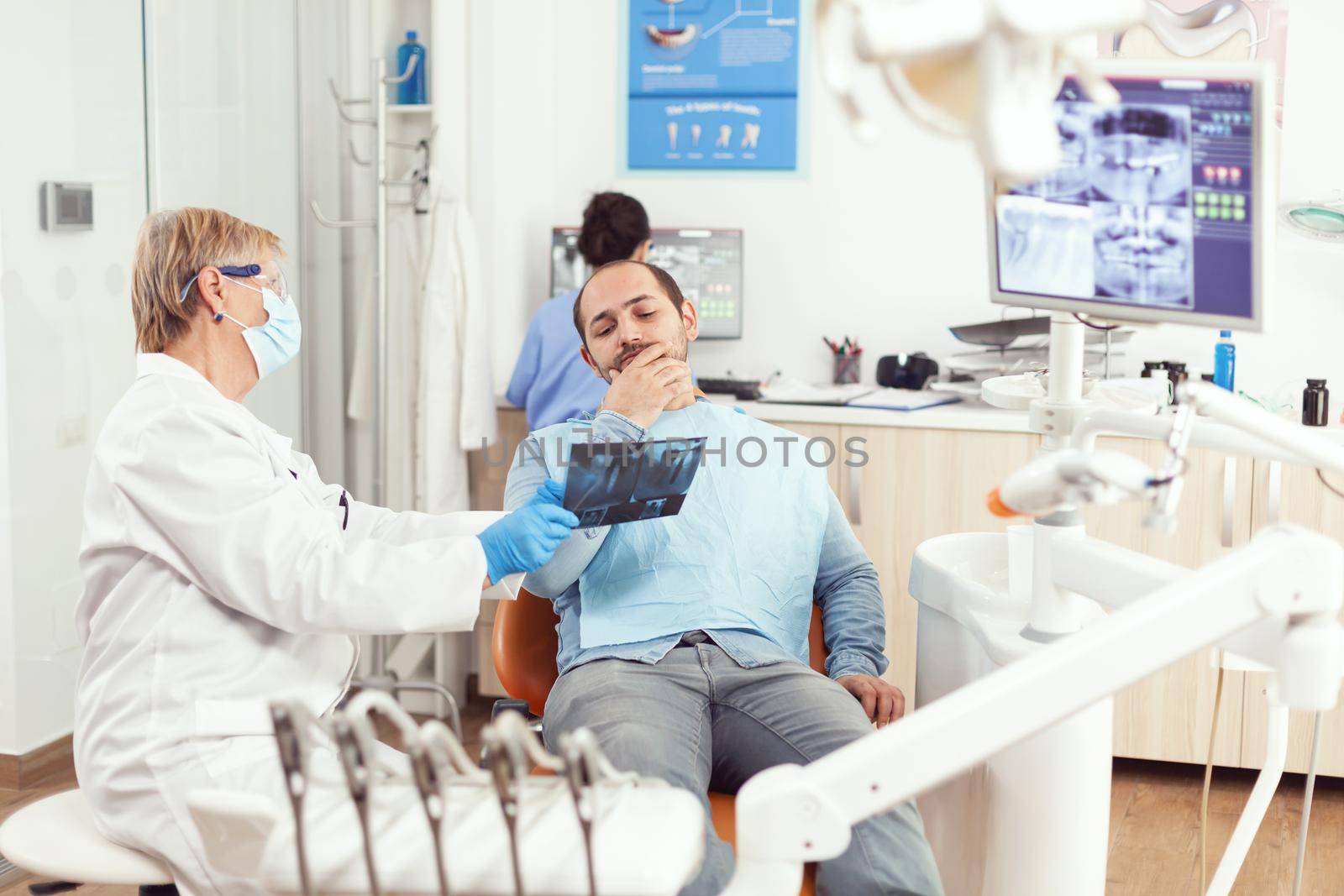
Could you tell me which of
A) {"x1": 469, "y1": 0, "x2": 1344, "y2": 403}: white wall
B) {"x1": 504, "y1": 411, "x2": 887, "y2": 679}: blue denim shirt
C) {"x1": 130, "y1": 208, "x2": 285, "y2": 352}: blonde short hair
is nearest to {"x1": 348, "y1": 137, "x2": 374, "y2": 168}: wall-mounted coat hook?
{"x1": 469, "y1": 0, "x2": 1344, "y2": 403}: white wall

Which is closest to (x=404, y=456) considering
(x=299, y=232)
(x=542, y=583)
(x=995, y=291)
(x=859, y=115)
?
(x=299, y=232)

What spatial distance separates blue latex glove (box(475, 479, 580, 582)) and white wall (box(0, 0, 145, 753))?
155cm

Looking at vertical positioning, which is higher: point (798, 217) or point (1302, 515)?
point (798, 217)

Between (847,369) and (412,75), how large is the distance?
1442 mm

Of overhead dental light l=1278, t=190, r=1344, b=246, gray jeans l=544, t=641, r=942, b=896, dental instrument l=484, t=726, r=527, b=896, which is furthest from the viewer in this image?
overhead dental light l=1278, t=190, r=1344, b=246

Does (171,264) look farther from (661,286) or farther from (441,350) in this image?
(441,350)

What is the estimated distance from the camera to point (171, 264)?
1.59 metres

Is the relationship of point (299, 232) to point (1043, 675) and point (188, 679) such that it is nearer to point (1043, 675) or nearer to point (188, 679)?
point (188, 679)

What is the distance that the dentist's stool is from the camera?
1.35 meters

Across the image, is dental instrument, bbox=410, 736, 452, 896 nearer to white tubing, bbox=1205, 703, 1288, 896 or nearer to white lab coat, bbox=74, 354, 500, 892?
white lab coat, bbox=74, 354, 500, 892

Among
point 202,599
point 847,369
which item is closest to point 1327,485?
point 847,369

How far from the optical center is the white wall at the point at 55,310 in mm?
2578

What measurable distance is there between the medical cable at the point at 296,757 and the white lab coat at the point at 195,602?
0.47 metres

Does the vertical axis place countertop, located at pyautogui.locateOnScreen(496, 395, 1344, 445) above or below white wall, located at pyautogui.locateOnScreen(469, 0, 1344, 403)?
below
